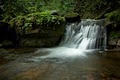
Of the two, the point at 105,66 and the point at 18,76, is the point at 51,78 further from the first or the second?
the point at 105,66

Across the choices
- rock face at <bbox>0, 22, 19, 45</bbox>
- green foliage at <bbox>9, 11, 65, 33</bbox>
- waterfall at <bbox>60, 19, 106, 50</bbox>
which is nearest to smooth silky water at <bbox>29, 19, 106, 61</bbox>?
waterfall at <bbox>60, 19, 106, 50</bbox>

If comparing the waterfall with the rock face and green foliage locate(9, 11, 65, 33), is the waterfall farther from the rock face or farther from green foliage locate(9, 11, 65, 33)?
the rock face

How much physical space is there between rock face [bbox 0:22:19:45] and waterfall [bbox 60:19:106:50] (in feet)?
9.75

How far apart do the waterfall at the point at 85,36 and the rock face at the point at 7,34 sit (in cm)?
297

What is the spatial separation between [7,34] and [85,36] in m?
4.75

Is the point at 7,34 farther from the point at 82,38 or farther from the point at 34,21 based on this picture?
the point at 82,38

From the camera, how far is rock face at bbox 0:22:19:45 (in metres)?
11.4

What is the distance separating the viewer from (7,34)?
38.5ft

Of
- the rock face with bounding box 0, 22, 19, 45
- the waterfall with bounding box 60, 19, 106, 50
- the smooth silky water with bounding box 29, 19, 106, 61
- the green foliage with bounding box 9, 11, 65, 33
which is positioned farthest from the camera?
the rock face with bounding box 0, 22, 19, 45

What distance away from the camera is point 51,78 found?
17.0 ft

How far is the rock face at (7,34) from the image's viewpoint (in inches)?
449

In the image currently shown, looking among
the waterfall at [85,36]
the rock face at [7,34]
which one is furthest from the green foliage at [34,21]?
the waterfall at [85,36]

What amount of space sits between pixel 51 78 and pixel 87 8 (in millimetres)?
11323

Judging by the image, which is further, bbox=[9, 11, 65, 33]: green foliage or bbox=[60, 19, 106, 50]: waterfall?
bbox=[9, 11, 65, 33]: green foliage
